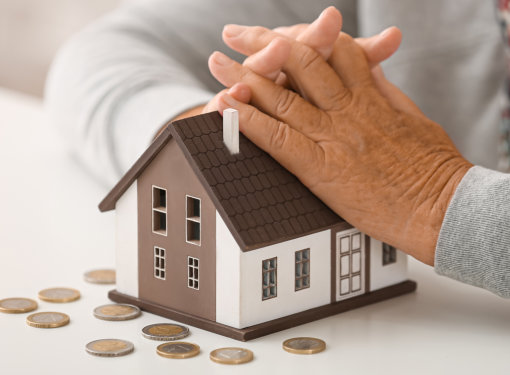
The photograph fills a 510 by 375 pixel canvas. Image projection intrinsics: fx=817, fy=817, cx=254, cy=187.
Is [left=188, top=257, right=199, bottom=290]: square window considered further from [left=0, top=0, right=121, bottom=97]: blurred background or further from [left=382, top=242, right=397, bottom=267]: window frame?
[left=0, top=0, right=121, bottom=97]: blurred background

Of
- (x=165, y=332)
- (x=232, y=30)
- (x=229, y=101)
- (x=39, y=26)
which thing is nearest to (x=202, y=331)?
(x=165, y=332)

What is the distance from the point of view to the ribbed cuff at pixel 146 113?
1.12 metres

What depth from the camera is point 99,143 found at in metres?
1.26

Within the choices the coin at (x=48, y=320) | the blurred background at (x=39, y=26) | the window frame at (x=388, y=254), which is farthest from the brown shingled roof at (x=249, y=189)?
the blurred background at (x=39, y=26)

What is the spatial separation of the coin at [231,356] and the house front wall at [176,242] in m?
0.07

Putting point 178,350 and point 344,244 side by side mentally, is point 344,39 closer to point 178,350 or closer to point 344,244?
point 344,244

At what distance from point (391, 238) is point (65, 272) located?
15.7 inches

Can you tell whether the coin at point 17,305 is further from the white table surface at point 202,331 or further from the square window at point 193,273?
the square window at point 193,273

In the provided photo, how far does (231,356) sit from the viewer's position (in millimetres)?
768

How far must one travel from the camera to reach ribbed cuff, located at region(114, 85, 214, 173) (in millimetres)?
1116

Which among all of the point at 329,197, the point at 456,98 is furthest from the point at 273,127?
the point at 456,98

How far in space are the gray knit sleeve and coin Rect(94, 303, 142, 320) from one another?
33 centimetres

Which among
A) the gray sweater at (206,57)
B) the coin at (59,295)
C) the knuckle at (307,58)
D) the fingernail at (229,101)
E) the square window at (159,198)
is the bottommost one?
the coin at (59,295)

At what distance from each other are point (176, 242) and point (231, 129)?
134 mm
